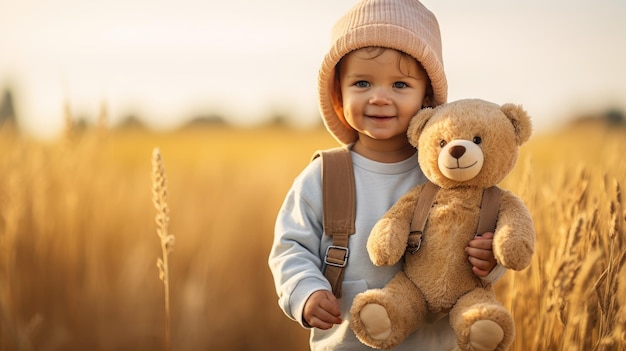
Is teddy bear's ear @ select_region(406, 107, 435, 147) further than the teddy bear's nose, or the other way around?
teddy bear's ear @ select_region(406, 107, 435, 147)

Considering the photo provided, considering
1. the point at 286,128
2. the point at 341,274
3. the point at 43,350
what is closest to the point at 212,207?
the point at 43,350

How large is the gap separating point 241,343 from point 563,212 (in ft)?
4.44

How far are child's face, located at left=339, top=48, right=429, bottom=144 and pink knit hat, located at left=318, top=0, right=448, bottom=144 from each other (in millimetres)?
29

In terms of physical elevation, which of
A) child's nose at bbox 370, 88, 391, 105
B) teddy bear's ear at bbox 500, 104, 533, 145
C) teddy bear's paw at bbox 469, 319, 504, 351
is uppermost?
child's nose at bbox 370, 88, 391, 105

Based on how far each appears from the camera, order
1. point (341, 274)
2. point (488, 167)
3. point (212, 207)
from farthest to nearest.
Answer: point (212, 207) < point (341, 274) < point (488, 167)

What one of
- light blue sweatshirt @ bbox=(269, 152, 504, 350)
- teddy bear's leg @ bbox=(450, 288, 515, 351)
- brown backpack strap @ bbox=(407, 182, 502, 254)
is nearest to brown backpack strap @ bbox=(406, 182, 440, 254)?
brown backpack strap @ bbox=(407, 182, 502, 254)

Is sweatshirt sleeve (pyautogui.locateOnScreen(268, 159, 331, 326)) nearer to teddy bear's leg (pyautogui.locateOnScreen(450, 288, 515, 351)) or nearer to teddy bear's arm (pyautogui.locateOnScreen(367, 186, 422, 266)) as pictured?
teddy bear's arm (pyautogui.locateOnScreen(367, 186, 422, 266))

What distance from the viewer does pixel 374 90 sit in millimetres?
1703

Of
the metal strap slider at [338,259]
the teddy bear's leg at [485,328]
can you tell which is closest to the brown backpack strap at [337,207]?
the metal strap slider at [338,259]

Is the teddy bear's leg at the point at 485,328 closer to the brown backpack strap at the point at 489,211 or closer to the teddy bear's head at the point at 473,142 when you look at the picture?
the brown backpack strap at the point at 489,211

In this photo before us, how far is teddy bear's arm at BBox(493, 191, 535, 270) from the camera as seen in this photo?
1.45 metres

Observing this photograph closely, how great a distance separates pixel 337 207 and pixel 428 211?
0.26m

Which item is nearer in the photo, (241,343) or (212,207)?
(241,343)

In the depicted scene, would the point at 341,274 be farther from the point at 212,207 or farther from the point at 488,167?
the point at 212,207
